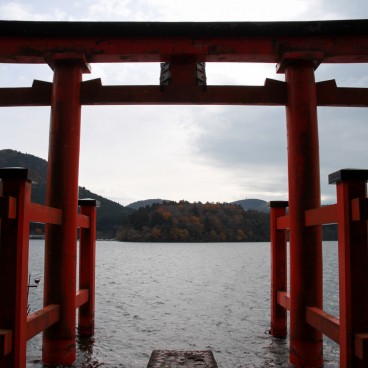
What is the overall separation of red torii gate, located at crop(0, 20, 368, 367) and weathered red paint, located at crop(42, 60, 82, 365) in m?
0.01

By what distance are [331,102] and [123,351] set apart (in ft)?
21.8

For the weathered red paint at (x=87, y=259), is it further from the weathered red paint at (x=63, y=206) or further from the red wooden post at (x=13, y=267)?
the red wooden post at (x=13, y=267)

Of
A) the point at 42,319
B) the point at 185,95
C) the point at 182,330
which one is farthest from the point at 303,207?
the point at 182,330

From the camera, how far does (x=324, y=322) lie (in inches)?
197

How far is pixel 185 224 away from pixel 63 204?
346 ft

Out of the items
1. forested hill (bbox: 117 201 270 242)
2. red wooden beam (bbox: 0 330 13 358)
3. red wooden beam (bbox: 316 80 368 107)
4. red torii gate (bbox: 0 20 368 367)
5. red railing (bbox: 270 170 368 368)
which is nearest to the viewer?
red railing (bbox: 270 170 368 368)

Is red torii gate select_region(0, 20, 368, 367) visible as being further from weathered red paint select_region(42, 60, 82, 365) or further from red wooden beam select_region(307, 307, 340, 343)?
red wooden beam select_region(307, 307, 340, 343)

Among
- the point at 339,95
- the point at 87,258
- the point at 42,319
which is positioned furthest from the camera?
the point at 87,258

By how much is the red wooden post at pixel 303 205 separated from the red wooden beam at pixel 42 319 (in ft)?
10.7

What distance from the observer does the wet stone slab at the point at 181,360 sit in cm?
557

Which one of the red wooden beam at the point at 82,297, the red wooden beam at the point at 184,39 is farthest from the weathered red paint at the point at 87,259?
the red wooden beam at the point at 184,39

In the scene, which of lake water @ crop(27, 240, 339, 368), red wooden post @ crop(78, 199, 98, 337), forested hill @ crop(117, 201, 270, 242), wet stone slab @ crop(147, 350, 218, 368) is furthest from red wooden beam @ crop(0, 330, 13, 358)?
forested hill @ crop(117, 201, 270, 242)

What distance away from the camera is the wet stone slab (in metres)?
5.57

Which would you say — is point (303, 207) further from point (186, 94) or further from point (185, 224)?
point (185, 224)
